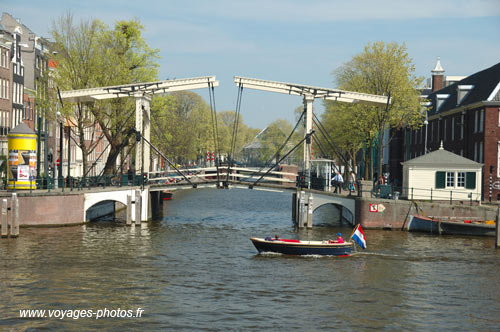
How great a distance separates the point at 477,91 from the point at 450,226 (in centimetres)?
2175

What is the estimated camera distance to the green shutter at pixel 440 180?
41.4m

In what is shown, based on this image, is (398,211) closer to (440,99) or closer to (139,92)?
(139,92)

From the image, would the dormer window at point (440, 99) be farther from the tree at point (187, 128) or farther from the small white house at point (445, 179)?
the tree at point (187, 128)

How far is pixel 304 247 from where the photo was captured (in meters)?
29.5

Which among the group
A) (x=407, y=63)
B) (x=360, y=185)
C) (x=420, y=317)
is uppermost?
(x=407, y=63)

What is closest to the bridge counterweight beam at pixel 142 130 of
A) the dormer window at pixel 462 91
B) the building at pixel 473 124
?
the building at pixel 473 124

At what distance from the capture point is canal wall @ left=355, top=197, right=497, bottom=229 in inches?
1528

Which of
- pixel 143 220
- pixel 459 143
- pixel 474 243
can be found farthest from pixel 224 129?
pixel 474 243

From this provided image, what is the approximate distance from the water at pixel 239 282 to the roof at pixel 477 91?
1958cm

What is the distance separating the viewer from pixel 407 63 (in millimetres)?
54719

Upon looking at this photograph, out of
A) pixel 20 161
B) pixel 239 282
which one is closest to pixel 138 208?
pixel 20 161

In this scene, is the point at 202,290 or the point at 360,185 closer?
the point at 202,290

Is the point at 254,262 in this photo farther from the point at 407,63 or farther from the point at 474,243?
the point at 407,63

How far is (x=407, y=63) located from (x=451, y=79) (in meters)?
49.6
